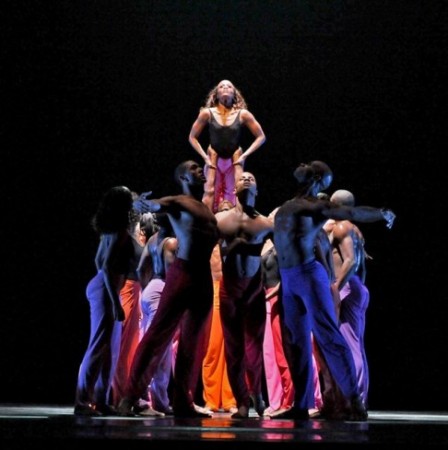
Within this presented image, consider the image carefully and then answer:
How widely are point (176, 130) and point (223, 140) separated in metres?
1.48

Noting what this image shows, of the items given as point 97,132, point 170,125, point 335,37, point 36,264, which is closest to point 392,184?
point 335,37

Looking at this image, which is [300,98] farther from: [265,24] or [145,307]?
[145,307]

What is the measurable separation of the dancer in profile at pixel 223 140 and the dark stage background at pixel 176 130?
1.36 meters

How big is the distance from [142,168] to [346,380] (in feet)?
16.3

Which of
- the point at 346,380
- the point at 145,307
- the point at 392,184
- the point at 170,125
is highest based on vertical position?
the point at 170,125

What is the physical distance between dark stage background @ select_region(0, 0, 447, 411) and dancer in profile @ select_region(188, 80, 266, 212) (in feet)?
4.48

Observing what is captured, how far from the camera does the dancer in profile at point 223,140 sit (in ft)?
29.5

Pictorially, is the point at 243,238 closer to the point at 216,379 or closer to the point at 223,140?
the point at 216,379

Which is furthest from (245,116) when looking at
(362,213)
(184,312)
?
(362,213)

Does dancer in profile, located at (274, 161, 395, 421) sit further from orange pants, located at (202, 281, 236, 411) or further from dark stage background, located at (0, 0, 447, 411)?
dark stage background, located at (0, 0, 447, 411)

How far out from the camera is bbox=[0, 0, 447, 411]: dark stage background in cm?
1017

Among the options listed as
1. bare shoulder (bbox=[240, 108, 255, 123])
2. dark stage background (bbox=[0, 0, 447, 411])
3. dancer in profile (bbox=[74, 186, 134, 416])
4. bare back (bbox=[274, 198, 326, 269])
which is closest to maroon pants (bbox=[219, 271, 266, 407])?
bare back (bbox=[274, 198, 326, 269])

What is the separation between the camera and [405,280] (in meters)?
10.3

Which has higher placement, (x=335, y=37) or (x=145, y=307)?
(x=335, y=37)
